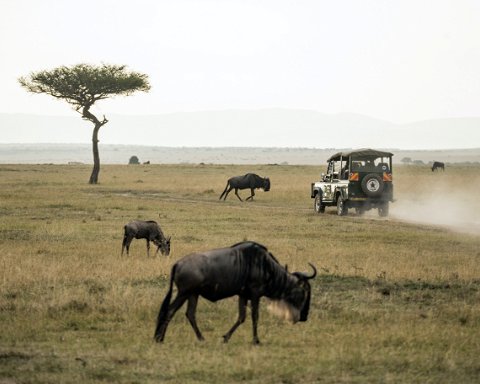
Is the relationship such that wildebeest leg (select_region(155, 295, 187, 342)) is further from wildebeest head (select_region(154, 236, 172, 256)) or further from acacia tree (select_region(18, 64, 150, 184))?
acacia tree (select_region(18, 64, 150, 184))

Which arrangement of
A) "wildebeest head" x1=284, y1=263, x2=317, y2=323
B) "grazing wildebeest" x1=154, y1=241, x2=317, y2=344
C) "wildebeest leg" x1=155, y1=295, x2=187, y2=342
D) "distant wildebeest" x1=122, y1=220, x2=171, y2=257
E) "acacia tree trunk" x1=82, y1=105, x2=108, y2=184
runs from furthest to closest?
"acacia tree trunk" x1=82, y1=105, x2=108, y2=184 → "distant wildebeest" x1=122, y1=220, x2=171, y2=257 → "wildebeest head" x1=284, y1=263, x2=317, y2=323 → "wildebeest leg" x1=155, y1=295, x2=187, y2=342 → "grazing wildebeest" x1=154, y1=241, x2=317, y2=344

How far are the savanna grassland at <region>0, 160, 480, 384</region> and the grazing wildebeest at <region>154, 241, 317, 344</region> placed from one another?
1.40 feet

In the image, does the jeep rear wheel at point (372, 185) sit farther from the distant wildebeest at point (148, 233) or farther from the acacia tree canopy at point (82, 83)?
the acacia tree canopy at point (82, 83)

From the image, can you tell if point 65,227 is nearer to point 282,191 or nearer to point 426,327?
point 426,327

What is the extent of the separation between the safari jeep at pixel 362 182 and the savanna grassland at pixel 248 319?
4.29m

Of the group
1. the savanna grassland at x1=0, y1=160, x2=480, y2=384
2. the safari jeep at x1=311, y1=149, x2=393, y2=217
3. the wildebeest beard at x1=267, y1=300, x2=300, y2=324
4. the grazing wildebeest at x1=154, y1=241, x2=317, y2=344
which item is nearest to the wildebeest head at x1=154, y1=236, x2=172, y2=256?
the savanna grassland at x1=0, y1=160, x2=480, y2=384

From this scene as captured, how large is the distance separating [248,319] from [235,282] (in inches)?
88.2

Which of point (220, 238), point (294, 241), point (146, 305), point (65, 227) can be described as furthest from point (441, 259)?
point (65, 227)

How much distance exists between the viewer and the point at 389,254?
20875 mm

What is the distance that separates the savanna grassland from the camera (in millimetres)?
9938

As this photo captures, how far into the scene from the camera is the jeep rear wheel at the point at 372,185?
109 feet

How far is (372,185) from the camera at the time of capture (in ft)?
109

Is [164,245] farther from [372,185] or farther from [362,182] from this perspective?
[372,185]

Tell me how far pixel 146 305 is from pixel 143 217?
60.6ft
